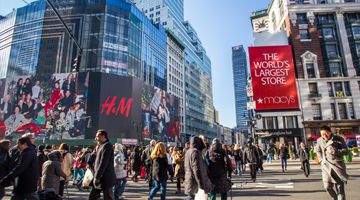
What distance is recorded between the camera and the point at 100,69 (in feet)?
181

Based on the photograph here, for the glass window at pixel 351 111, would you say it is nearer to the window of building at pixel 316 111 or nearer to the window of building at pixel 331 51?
the window of building at pixel 316 111

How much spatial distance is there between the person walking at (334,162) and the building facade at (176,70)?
80341 mm

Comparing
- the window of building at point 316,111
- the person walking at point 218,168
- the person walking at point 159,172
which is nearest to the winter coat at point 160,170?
the person walking at point 159,172

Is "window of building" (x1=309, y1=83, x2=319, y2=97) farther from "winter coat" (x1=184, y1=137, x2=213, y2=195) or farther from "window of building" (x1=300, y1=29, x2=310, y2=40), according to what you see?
"winter coat" (x1=184, y1=137, x2=213, y2=195)

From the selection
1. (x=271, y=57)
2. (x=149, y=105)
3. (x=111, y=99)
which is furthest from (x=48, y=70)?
(x=271, y=57)

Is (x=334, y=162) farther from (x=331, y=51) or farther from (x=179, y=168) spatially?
(x=331, y=51)

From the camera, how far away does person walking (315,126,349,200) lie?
223 inches

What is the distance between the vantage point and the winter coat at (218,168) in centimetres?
622

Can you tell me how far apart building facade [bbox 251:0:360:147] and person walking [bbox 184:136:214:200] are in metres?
37.9

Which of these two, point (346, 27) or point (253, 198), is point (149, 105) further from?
point (253, 198)

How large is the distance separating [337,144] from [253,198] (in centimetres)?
338

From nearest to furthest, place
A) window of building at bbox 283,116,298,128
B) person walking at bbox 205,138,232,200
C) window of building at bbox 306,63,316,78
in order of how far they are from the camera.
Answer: person walking at bbox 205,138,232,200 < window of building at bbox 283,116,298,128 < window of building at bbox 306,63,316,78

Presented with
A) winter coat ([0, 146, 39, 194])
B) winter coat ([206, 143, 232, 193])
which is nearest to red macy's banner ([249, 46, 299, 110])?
winter coat ([206, 143, 232, 193])

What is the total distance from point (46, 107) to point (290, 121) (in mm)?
46037
